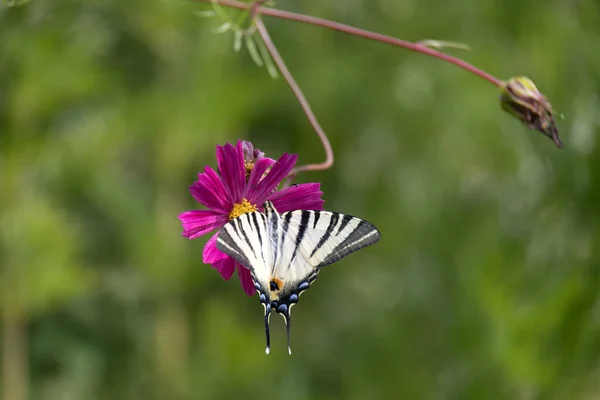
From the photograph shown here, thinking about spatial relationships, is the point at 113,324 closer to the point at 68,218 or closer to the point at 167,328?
the point at 167,328

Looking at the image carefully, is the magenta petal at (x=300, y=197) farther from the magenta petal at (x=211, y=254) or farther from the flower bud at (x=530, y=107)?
the flower bud at (x=530, y=107)

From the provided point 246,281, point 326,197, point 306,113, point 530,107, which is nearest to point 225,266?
point 246,281

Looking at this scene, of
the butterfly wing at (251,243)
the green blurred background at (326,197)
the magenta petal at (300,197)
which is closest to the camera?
the butterfly wing at (251,243)

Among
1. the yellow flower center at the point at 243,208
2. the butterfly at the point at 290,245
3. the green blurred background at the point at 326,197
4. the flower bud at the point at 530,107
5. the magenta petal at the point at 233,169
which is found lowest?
the butterfly at the point at 290,245

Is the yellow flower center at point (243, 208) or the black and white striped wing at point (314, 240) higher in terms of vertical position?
the yellow flower center at point (243, 208)

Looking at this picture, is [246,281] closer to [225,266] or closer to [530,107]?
[225,266]

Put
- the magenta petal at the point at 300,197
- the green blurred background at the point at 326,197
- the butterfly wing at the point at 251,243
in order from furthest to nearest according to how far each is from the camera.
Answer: the green blurred background at the point at 326,197 → the magenta petal at the point at 300,197 → the butterfly wing at the point at 251,243

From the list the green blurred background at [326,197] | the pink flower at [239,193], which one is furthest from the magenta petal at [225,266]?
the green blurred background at [326,197]
